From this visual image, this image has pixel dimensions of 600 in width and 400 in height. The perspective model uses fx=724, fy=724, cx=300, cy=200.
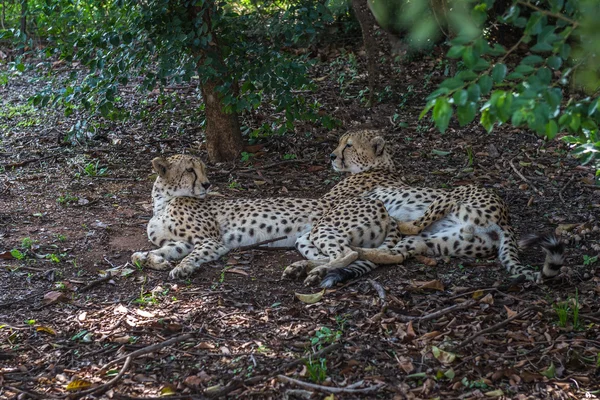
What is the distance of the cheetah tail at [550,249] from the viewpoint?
4465 mm

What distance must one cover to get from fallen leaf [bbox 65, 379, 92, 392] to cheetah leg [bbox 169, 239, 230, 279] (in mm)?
1496

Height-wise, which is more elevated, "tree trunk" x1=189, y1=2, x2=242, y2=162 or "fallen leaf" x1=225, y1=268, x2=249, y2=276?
"tree trunk" x1=189, y1=2, x2=242, y2=162

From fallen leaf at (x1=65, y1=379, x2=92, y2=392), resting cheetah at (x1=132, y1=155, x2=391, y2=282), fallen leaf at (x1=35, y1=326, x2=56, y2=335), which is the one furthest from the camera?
resting cheetah at (x1=132, y1=155, x2=391, y2=282)

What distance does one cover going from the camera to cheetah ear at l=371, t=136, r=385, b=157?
6.86m

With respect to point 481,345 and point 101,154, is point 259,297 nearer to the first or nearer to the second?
point 481,345

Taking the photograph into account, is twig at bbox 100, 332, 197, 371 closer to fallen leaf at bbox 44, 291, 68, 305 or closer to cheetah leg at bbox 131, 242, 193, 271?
fallen leaf at bbox 44, 291, 68, 305

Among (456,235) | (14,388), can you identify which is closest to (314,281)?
(456,235)

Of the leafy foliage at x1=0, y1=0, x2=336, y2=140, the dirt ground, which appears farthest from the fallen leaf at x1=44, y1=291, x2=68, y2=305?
the leafy foliage at x1=0, y1=0, x2=336, y2=140

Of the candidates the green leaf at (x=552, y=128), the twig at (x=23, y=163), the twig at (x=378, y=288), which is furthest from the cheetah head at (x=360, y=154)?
the green leaf at (x=552, y=128)

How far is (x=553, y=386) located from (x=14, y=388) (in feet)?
9.01

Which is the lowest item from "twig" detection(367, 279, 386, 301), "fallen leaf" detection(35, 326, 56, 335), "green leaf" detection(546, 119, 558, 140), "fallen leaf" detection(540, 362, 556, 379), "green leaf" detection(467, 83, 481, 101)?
"fallen leaf" detection(540, 362, 556, 379)

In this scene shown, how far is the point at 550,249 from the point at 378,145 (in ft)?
8.77

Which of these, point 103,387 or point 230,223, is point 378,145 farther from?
point 103,387

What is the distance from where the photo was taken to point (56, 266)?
539cm
